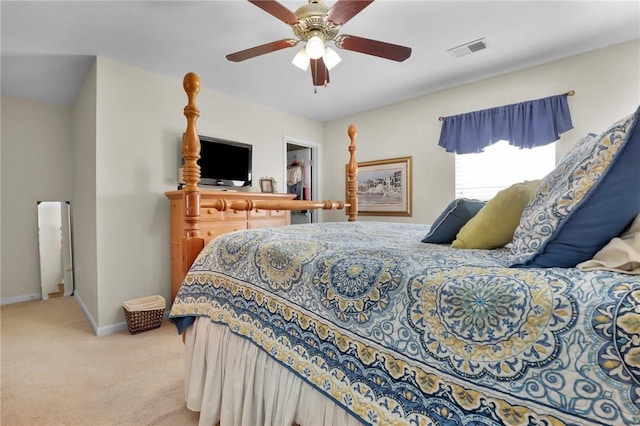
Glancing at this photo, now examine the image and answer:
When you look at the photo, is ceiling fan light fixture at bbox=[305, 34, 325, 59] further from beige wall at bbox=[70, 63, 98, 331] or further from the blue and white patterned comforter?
beige wall at bbox=[70, 63, 98, 331]

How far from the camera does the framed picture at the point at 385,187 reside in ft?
12.8

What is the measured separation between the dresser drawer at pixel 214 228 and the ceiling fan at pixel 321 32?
155cm

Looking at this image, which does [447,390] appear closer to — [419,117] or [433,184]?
[433,184]

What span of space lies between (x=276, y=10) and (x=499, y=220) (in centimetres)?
162

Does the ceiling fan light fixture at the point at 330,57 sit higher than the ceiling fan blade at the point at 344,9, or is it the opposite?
the ceiling fan blade at the point at 344,9

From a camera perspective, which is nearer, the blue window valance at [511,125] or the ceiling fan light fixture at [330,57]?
the ceiling fan light fixture at [330,57]

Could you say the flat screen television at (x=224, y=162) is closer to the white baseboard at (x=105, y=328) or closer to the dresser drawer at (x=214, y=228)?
the dresser drawer at (x=214, y=228)

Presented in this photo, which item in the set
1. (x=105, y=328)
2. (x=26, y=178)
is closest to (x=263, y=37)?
(x=105, y=328)

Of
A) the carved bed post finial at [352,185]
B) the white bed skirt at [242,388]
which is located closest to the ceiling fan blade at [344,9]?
the carved bed post finial at [352,185]

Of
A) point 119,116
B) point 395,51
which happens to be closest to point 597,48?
point 395,51

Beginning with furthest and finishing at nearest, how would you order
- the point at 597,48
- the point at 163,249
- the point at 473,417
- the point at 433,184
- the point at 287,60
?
the point at 433,184 → the point at 163,249 → the point at 287,60 → the point at 597,48 → the point at 473,417

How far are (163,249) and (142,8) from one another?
2090 millimetres

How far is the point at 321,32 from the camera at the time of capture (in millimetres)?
1878

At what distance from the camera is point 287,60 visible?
283 centimetres
